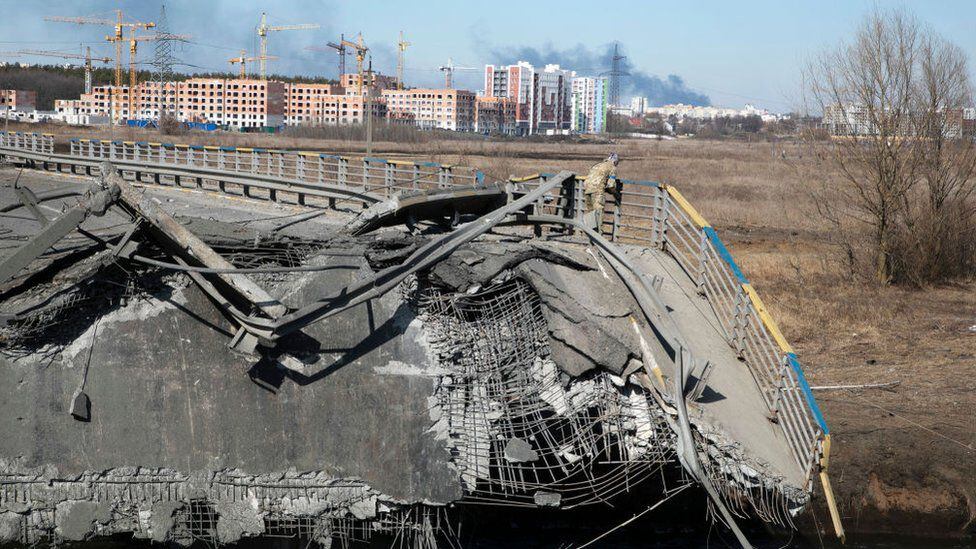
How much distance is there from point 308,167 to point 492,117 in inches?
6099

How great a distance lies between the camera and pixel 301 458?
388 inches

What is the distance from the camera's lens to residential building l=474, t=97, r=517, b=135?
602 feet

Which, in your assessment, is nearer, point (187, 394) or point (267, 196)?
point (187, 394)

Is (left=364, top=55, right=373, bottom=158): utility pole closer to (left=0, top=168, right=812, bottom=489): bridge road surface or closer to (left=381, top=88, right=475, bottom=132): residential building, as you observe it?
(left=0, top=168, right=812, bottom=489): bridge road surface

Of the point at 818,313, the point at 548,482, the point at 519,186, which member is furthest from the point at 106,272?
the point at 818,313

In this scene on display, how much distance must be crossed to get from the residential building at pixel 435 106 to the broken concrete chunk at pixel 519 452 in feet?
539

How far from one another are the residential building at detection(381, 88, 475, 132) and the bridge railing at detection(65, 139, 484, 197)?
431 ft

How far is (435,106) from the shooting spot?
A: 176250 mm

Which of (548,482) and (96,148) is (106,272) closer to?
(548,482)

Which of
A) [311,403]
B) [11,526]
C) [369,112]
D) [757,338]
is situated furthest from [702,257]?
[369,112]

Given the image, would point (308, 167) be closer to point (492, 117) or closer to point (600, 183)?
point (600, 183)

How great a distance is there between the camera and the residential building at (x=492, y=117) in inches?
7221

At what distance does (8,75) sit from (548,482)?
192m

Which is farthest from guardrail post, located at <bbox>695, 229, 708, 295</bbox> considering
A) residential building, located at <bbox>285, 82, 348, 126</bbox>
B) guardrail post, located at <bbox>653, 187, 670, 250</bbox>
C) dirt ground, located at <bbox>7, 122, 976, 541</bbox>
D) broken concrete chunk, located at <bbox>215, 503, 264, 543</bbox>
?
residential building, located at <bbox>285, 82, 348, 126</bbox>
